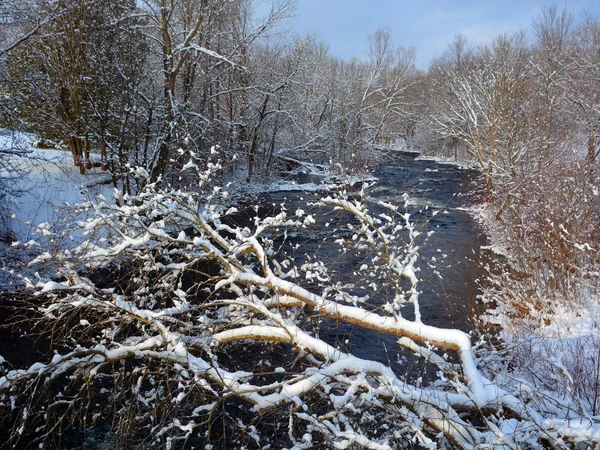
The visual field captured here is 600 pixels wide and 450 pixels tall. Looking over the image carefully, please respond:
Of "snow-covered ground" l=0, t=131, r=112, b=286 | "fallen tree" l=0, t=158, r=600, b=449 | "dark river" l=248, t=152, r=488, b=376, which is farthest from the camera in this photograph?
"snow-covered ground" l=0, t=131, r=112, b=286

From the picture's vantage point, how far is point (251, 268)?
6.70 metres

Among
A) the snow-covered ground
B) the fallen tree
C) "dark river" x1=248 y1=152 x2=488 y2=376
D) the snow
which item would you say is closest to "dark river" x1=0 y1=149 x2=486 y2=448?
"dark river" x1=248 y1=152 x2=488 y2=376

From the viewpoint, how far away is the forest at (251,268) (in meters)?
3.75

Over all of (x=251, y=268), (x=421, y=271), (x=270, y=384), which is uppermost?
(x=251, y=268)

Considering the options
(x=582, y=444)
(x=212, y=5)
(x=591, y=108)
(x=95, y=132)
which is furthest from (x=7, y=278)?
(x=591, y=108)

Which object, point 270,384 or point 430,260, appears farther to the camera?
point 430,260

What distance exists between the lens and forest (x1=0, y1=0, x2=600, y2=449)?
12.3 ft

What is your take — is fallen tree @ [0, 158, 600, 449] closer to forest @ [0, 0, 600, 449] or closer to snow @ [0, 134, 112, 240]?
forest @ [0, 0, 600, 449]

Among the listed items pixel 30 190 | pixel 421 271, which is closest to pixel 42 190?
pixel 30 190

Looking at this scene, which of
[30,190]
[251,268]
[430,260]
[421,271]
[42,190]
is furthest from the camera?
[42,190]

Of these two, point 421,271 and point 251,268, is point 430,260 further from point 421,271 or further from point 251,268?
point 251,268

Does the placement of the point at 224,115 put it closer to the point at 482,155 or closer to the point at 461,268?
the point at 482,155

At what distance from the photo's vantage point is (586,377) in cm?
481

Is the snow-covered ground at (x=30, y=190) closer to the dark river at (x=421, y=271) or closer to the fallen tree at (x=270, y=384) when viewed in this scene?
the dark river at (x=421, y=271)
